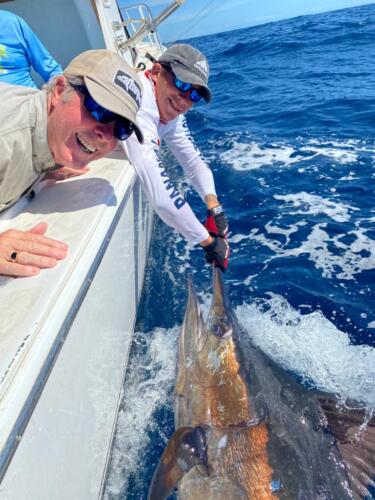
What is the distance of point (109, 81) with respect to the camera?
1.67 metres

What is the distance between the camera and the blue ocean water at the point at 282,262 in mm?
2381

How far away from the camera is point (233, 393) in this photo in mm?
1860

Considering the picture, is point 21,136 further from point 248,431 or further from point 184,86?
point 248,431

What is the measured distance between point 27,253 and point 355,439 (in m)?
1.61

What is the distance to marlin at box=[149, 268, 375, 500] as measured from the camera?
1664 millimetres

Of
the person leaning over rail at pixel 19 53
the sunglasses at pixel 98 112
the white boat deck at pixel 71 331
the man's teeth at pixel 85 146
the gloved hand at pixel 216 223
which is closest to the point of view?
the white boat deck at pixel 71 331

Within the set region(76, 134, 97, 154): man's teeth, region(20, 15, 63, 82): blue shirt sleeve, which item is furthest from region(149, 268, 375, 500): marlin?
region(20, 15, 63, 82): blue shirt sleeve

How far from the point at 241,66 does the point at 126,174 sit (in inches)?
495

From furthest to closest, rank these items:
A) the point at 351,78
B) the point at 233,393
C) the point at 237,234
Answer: the point at 351,78 → the point at 237,234 → the point at 233,393

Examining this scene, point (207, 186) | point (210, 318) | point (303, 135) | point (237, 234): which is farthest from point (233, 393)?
point (303, 135)

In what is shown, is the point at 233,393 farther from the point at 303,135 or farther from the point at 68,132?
the point at 303,135

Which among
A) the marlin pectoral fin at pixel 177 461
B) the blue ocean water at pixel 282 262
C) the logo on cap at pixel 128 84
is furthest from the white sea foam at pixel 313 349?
the logo on cap at pixel 128 84

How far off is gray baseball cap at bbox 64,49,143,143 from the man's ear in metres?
0.04

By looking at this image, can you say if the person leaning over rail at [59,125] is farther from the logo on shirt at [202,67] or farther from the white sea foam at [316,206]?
the white sea foam at [316,206]
